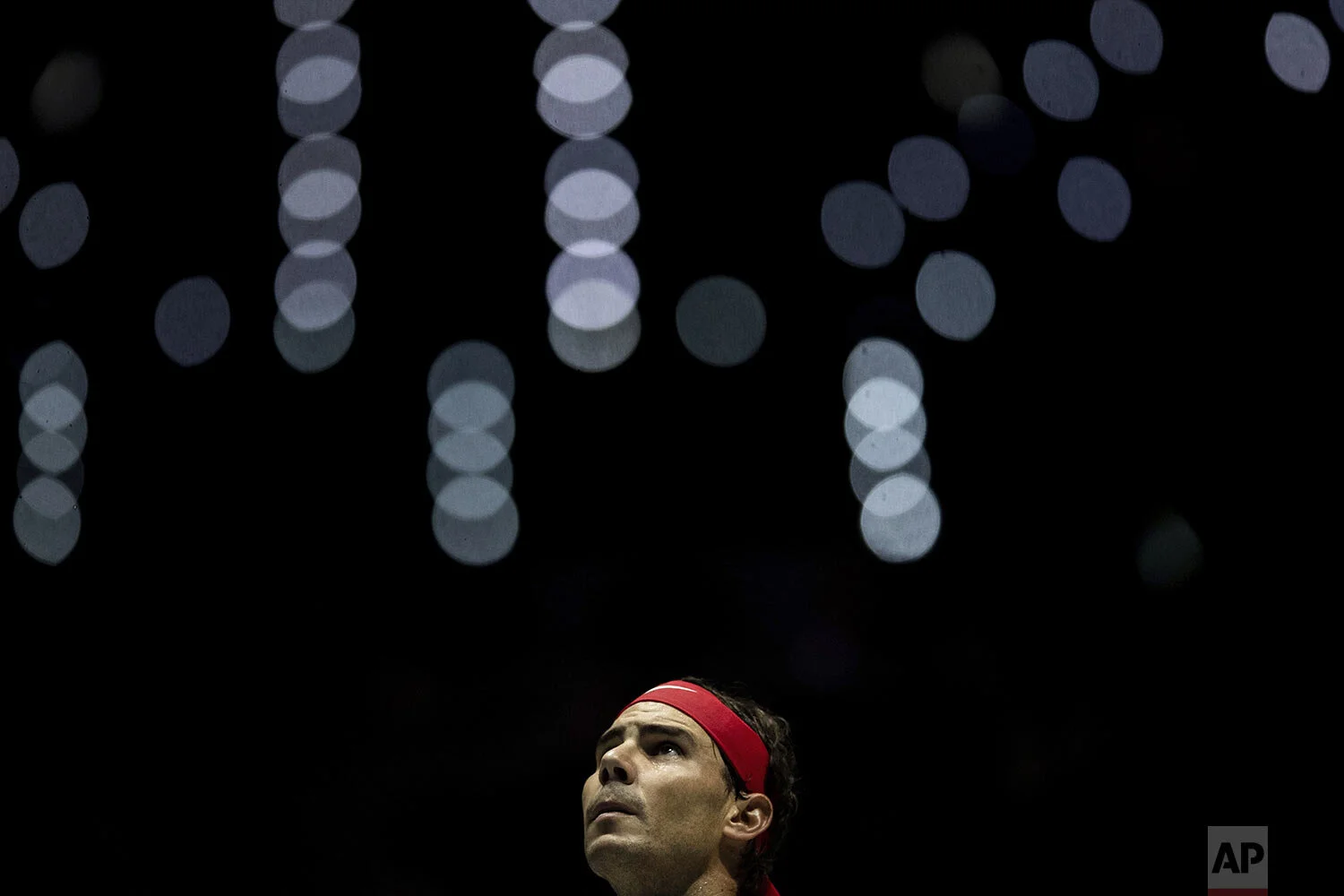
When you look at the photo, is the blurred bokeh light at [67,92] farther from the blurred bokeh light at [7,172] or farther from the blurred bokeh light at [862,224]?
the blurred bokeh light at [862,224]

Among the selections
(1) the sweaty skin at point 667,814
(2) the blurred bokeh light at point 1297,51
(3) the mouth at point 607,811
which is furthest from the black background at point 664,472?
(3) the mouth at point 607,811

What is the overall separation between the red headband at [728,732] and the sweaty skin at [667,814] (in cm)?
2

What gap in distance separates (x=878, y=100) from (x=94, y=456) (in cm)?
245

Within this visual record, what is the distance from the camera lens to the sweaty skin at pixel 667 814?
7.72ft

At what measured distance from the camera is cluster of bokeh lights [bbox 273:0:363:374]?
3.26 m

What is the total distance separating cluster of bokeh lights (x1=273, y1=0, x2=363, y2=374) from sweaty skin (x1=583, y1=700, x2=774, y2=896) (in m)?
1.52

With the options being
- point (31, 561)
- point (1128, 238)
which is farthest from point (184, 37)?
point (1128, 238)

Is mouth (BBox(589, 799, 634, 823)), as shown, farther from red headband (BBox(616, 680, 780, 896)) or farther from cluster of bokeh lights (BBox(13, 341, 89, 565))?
cluster of bokeh lights (BBox(13, 341, 89, 565))


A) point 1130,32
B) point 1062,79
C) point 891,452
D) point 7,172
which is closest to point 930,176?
point 1062,79

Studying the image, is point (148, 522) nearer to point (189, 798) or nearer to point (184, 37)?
point (189, 798)

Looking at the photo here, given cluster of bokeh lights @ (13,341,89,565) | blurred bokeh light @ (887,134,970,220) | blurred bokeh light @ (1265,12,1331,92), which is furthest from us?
cluster of bokeh lights @ (13,341,89,565)

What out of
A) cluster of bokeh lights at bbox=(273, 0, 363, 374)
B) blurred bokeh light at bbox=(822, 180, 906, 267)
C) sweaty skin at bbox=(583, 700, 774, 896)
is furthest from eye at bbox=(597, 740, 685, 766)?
cluster of bokeh lights at bbox=(273, 0, 363, 374)

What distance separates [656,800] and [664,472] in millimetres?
1223

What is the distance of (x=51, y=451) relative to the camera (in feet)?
11.1
